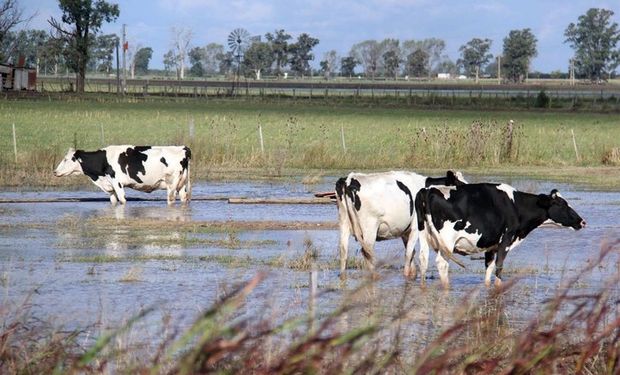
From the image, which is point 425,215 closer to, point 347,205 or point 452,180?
point 452,180

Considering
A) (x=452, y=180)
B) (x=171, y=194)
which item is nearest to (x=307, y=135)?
(x=171, y=194)

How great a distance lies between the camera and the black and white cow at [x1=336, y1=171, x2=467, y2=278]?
15094mm

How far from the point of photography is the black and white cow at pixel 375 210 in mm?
15094

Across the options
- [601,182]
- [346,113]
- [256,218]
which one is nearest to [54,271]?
[256,218]

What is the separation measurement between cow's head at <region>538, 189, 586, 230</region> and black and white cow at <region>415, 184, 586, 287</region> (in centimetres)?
20

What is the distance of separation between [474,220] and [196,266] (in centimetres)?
401

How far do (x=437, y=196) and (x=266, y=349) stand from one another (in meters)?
7.43

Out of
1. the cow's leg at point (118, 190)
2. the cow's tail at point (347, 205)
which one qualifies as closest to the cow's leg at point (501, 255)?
the cow's tail at point (347, 205)

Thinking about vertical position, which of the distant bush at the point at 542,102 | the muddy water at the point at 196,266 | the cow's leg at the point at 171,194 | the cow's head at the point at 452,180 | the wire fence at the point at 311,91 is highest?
the wire fence at the point at 311,91

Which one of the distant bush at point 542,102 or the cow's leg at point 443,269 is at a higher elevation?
the distant bush at point 542,102

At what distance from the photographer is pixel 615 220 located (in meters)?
22.4

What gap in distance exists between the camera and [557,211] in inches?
594

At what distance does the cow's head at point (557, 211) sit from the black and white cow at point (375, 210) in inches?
39.8

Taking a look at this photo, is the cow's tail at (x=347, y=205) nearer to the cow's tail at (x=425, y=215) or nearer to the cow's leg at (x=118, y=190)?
the cow's tail at (x=425, y=215)
